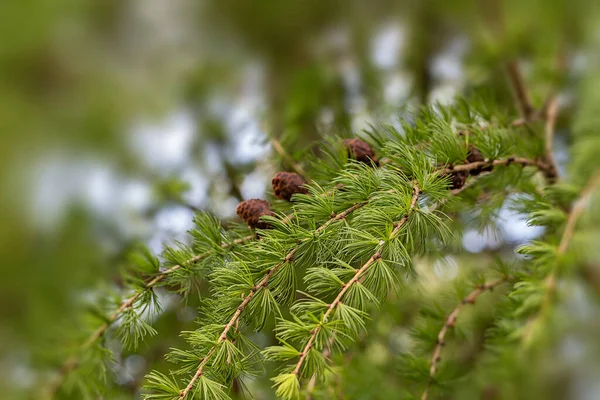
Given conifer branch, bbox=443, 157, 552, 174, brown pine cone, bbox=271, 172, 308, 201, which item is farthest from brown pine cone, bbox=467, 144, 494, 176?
brown pine cone, bbox=271, 172, 308, 201

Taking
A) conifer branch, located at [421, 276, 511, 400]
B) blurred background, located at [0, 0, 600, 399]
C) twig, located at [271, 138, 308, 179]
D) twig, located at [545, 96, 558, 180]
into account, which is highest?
blurred background, located at [0, 0, 600, 399]

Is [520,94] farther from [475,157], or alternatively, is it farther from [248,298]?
[248,298]

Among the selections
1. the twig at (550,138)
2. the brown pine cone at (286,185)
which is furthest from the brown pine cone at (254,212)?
the twig at (550,138)

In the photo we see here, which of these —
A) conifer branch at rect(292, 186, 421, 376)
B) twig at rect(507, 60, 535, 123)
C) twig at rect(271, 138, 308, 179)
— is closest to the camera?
conifer branch at rect(292, 186, 421, 376)

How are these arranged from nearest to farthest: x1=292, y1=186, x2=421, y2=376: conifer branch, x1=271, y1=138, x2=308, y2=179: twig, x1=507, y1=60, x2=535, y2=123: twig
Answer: x1=292, y1=186, x2=421, y2=376: conifer branch, x1=271, y1=138, x2=308, y2=179: twig, x1=507, y1=60, x2=535, y2=123: twig

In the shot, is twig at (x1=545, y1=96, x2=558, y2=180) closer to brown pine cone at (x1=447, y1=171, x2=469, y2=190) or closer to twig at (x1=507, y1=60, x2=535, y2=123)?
twig at (x1=507, y1=60, x2=535, y2=123)

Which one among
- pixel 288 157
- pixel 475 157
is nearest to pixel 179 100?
pixel 288 157

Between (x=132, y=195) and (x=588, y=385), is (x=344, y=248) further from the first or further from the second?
(x=588, y=385)
